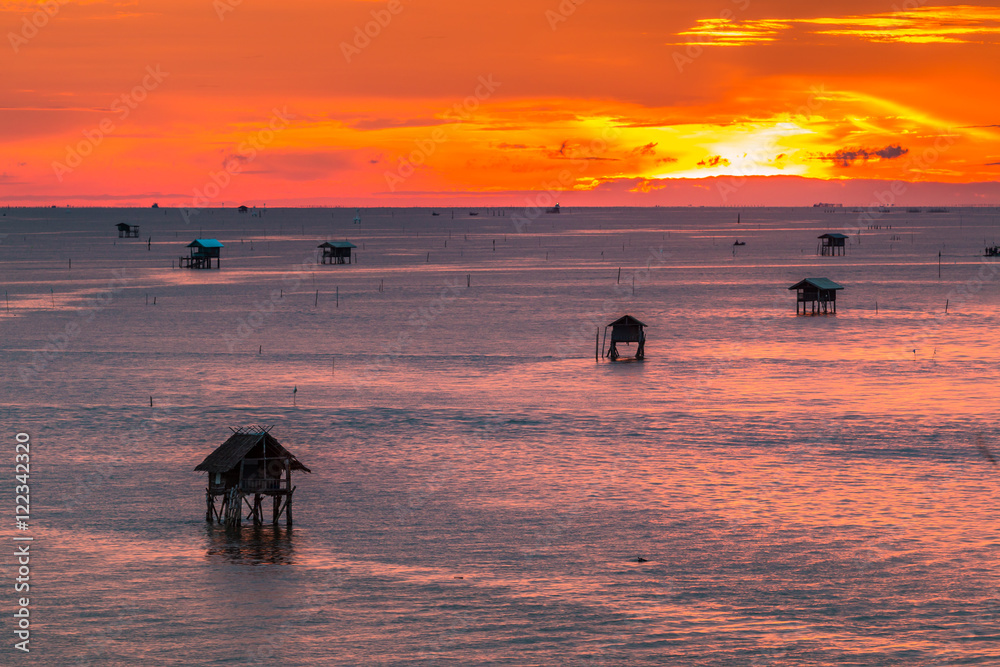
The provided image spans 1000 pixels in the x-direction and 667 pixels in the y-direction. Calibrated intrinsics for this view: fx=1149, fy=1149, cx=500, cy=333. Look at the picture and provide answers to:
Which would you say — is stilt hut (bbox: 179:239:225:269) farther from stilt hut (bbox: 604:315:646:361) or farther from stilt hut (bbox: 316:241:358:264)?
stilt hut (bbox: 604:315:646:361)

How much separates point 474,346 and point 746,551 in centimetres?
4912

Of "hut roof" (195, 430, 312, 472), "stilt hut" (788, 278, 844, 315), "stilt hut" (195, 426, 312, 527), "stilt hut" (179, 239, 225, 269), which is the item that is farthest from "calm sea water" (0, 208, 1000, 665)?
"stilt hut" (179, 239, 225, 269)

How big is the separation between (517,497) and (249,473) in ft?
34.3

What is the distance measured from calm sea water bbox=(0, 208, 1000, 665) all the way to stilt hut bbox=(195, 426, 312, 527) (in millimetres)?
1046

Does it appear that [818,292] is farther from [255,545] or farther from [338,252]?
[338,252]

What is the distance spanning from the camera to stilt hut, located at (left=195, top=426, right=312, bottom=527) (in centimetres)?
4034

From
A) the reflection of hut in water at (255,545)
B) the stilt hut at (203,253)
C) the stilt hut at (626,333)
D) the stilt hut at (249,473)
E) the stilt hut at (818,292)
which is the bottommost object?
the reflection of hut in water at (255,545)

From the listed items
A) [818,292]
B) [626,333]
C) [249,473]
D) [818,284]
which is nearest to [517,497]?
[249,473]

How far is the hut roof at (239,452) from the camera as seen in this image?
132ft

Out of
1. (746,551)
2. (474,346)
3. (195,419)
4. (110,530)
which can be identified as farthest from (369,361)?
(746,551)

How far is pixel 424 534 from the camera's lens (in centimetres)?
4012

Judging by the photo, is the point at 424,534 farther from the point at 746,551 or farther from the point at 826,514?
the point at 826,514

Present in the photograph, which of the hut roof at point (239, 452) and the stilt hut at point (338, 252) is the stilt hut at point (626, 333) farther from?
the stilt hut at point (338, 252)

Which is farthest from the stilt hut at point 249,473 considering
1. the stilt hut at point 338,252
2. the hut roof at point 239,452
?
the stilt hut at point 338,252
